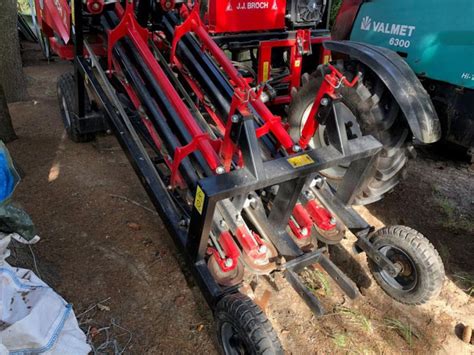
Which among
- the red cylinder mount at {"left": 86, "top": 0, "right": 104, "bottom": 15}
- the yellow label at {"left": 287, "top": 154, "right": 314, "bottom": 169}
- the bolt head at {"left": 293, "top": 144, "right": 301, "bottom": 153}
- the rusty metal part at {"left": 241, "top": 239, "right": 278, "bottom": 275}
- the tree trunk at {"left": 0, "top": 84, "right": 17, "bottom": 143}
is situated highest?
the red cylinder mount at {"left": 86, "top": 0, "right": 104, "bottom": 15}

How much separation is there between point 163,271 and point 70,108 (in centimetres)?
227

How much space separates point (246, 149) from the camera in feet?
6.50

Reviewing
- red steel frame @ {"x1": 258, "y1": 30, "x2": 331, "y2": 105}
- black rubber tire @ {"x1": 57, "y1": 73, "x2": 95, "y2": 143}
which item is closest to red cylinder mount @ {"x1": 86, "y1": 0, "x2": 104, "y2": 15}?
black rubber tire @ {"x1": 57, "y1": 73, "x2": 95, "y2": 143}

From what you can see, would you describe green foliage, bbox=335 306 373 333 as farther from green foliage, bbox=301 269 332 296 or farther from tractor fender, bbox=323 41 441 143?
tractor fender, bbox=323 41 441 143

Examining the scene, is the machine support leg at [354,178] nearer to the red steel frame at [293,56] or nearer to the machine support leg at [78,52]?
the red steel frame at [293,56]

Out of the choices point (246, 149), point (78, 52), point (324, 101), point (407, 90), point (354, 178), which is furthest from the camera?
point (78, 52)

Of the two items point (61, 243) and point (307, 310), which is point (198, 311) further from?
point (61, 243)

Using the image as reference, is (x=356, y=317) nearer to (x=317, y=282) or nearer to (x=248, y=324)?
(x=317, y=282)

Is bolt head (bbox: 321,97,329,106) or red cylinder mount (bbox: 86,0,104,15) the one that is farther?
red cylinder mount (bbox: 86,0,104,15)

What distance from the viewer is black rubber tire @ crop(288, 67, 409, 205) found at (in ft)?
8.76

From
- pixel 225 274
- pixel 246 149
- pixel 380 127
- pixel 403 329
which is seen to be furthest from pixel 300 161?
pixel 403 329

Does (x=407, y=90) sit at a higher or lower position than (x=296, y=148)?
higher

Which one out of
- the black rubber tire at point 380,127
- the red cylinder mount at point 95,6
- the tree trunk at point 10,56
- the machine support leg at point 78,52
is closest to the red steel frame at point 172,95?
the red cylinder mount at point 95,6

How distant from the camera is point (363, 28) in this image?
11.2 ft
